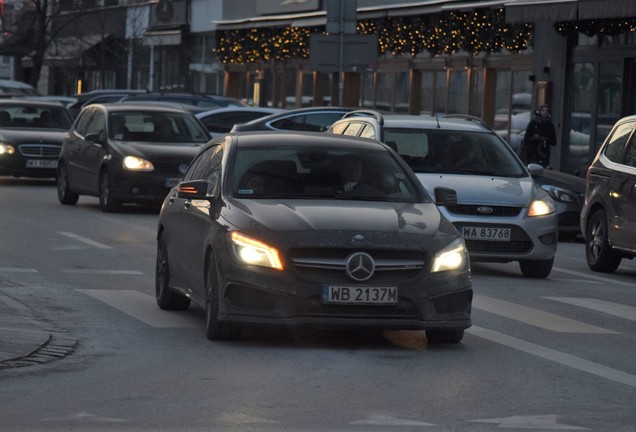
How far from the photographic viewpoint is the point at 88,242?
19.9m

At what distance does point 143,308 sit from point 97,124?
13.8m

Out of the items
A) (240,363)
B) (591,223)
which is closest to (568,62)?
(591,223)

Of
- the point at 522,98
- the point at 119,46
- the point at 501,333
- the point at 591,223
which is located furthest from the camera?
the point at 119,46

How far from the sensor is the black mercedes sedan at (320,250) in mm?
11031

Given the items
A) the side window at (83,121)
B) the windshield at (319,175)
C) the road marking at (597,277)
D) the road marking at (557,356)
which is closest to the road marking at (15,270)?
the windshield at (319,175)

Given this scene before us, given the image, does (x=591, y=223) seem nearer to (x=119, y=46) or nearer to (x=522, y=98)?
(x=522, y=98)

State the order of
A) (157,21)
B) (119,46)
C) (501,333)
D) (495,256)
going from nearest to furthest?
(501,333)
(495,256)
(157,21)
(119,46)

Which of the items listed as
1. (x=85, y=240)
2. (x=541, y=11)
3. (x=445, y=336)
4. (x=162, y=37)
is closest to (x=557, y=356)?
(x=445, y=336)

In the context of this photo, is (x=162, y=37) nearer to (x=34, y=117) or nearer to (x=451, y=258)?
(x=34, y=117)

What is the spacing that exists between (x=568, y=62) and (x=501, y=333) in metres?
26.2

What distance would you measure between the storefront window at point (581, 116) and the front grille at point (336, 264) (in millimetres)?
25976

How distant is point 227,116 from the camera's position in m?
35.8

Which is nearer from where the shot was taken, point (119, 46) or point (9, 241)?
point (9, 241)

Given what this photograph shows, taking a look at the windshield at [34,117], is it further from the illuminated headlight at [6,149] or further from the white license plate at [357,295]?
the white license plate at [357,295]
